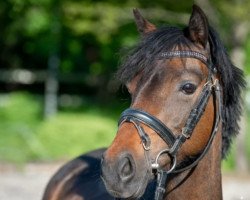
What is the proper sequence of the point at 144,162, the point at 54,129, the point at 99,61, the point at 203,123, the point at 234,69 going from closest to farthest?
1. the point at 144,162
2. the point at 203,123
3. the point at 234,69
4. the point at 54,129
5. the point at 99,61

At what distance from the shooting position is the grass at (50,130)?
13.4 m

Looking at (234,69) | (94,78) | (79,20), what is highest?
(94,78)

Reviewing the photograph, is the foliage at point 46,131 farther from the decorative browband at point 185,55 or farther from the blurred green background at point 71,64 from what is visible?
the decorative browband at point 185,55

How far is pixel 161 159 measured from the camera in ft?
11.3

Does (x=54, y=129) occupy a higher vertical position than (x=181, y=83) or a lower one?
→ higher

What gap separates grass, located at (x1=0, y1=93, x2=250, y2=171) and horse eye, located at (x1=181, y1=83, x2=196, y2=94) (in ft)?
22.7

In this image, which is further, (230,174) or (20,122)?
(20,122)

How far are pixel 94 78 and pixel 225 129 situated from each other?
2029cm

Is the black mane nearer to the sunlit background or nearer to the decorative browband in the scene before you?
the decorative browband

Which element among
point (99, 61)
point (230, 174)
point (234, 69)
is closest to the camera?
point (234, 69)

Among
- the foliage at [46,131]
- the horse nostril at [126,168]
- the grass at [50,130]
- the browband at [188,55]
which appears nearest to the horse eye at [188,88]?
the browband at [188,55]

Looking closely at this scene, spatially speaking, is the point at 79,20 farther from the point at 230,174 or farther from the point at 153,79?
the point at 153,79

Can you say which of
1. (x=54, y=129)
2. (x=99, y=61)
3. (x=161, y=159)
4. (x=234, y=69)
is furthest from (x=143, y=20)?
(x=99, y=61)

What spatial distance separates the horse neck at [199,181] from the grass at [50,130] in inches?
261
